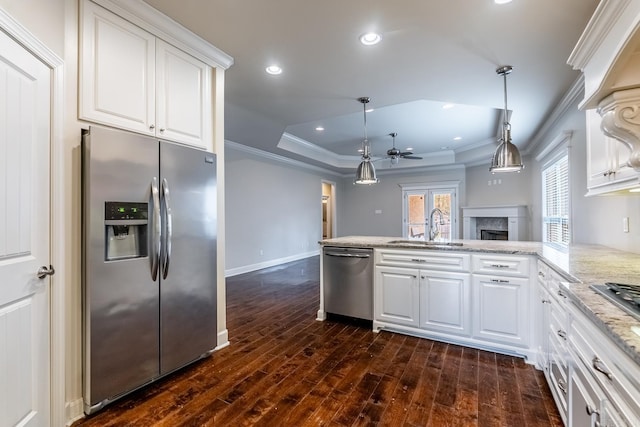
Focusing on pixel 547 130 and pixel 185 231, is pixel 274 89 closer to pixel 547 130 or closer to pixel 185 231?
pixel 185 231

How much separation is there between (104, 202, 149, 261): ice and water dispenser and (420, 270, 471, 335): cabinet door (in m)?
2.46

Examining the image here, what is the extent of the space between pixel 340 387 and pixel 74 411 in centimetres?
166

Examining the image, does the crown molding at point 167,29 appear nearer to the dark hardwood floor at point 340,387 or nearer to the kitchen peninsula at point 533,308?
the kitchen peninsula at point 533,308

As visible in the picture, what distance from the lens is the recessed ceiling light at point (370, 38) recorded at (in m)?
2.38

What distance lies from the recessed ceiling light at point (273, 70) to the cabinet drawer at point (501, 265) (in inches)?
101

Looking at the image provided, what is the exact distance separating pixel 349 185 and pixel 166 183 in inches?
337

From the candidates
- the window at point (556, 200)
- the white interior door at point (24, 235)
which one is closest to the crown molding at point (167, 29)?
the white interior door at point (24, 235)

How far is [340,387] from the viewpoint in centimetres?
217

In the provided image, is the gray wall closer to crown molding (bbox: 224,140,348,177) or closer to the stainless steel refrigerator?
crown molding (bbox: 224,140,348,177)

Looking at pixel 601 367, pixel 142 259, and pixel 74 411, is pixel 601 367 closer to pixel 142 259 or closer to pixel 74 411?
pixel 142 259

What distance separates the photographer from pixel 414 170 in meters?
9.14

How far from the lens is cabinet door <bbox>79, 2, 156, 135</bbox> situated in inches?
73.6

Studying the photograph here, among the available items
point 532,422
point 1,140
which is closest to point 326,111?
point 1,140

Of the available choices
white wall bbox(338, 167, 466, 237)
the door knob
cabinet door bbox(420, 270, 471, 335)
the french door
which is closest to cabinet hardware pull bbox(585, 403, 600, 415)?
cabinet door bbox(420, 270, 471, 335)
